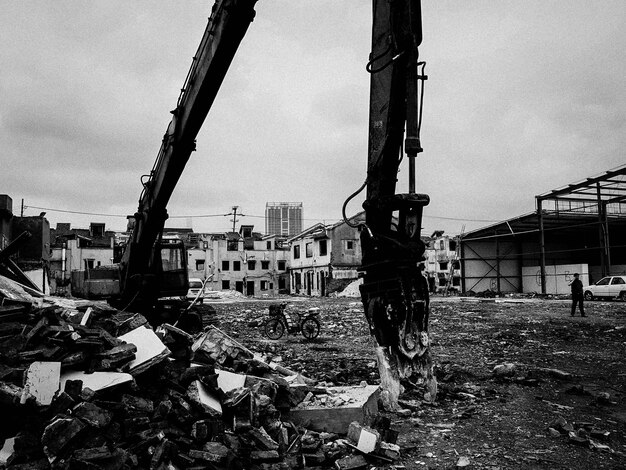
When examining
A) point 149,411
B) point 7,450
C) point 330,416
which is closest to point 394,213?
point 330,416

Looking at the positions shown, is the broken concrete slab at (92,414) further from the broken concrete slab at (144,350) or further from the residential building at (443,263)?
the residential building at (443,263)

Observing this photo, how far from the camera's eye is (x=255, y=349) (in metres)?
10.4

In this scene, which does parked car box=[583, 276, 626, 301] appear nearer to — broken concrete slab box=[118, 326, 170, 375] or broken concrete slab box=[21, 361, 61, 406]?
broken concrete slab box=[118, 326, 170, 375]

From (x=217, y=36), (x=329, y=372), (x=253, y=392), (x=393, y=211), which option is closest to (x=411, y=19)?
(x=393, y=211)

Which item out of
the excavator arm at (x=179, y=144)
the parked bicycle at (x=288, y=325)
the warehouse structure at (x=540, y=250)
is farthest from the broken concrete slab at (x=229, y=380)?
the warehouse structure at (x=540, y=250)

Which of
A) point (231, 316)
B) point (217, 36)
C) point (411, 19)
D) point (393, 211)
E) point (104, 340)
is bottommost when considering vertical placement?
point (231, 316)

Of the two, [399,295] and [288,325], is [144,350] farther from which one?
[288,325]

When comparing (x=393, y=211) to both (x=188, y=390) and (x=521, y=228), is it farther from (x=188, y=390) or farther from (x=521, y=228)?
(x=521, y=228)

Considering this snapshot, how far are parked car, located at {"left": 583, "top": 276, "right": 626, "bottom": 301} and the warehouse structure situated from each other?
5.03m

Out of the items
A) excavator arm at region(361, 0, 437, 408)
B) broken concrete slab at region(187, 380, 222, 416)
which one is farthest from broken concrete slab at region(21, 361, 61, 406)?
excavator arm at region(361, 0, 437, 408)

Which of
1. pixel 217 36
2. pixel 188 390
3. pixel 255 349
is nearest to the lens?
pixel 188 390

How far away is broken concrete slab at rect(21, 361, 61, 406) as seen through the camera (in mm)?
3559

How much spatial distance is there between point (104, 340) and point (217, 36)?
403 cm

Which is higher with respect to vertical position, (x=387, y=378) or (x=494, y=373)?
(x=387, y=378)
